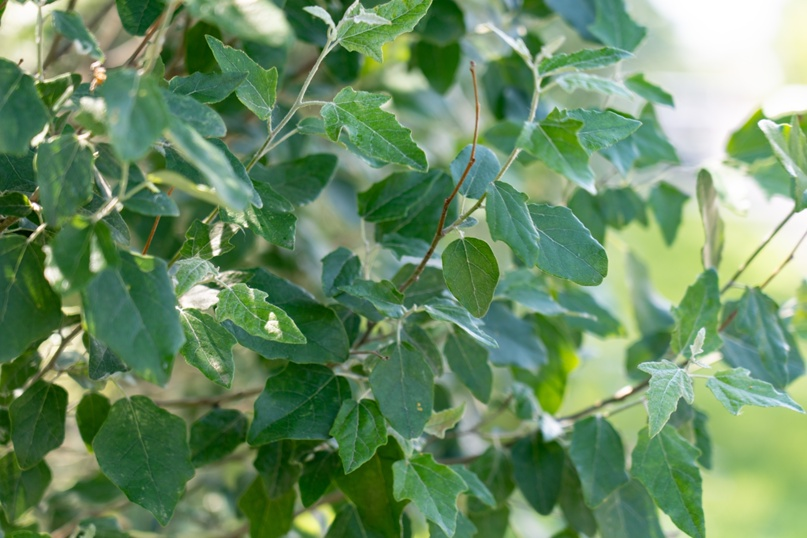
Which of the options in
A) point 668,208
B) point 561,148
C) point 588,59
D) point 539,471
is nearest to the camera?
point 561,148

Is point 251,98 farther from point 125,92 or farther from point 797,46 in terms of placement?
point 797,46

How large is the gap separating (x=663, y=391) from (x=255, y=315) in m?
0.31

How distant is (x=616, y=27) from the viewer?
93 centimetres

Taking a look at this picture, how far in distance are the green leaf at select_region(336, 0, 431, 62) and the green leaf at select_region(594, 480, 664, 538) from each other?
0.52 metres

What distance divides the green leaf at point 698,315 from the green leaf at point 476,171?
0.23 meters

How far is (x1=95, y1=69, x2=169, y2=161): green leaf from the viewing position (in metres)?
0.40

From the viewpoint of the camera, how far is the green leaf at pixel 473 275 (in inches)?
24.0

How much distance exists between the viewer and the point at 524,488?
2.78ft

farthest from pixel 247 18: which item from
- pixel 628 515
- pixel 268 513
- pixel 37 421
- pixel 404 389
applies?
pixel 628 515

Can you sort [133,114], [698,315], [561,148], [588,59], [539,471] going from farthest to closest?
1. [539,471]
2. [698,315]
3. [588,59]
4. [561,148]
5. [133,114]

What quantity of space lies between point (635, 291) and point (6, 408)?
2.58 ft

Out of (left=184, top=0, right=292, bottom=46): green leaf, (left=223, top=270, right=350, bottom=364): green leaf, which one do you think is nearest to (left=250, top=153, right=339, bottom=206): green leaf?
(left=223, top=270, right=350, bottom=364): green leaf

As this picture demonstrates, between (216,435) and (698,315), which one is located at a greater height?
(698,315)

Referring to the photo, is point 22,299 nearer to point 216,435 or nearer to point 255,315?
point 255,315
